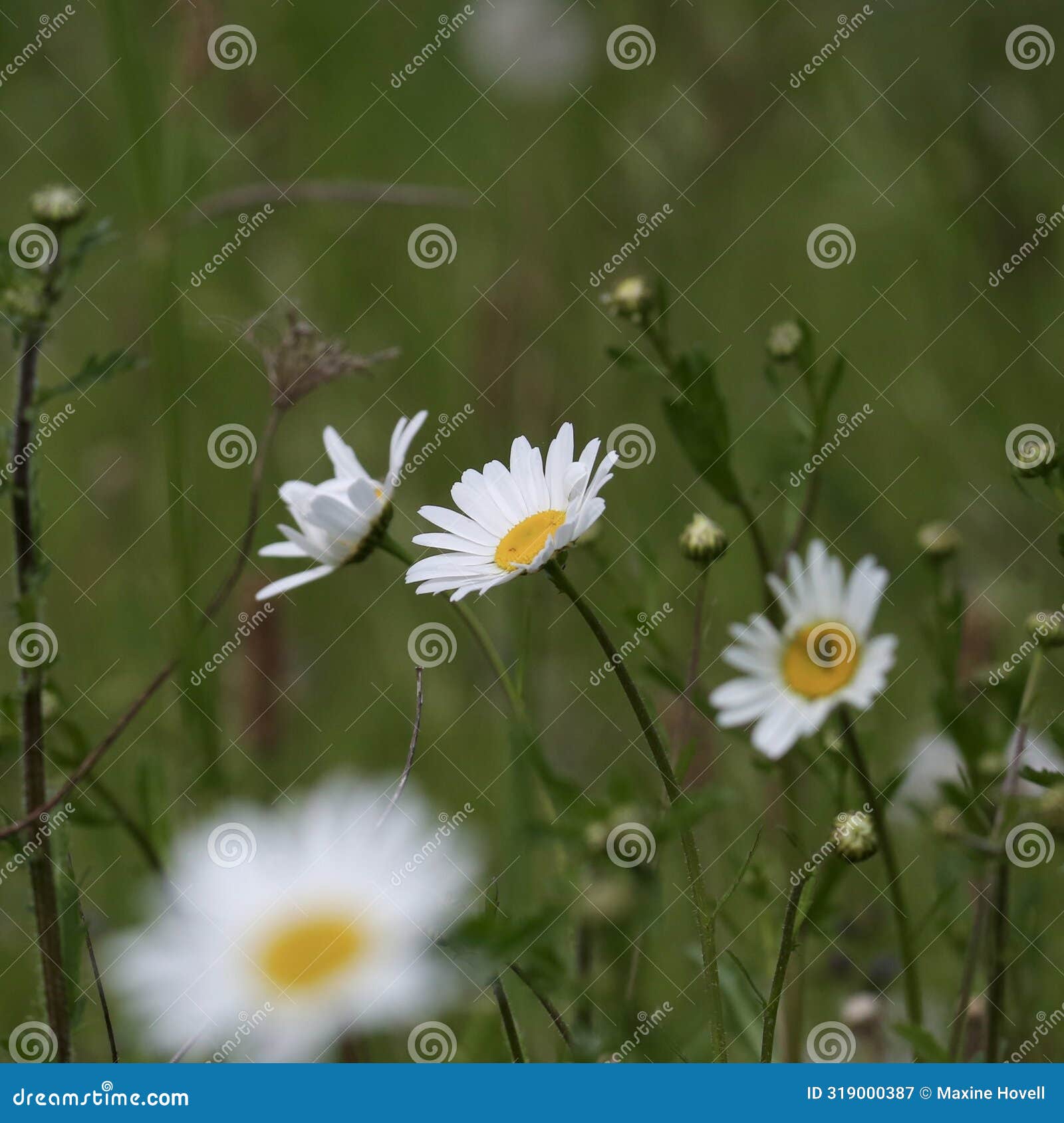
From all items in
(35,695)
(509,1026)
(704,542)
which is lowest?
(509,1026)

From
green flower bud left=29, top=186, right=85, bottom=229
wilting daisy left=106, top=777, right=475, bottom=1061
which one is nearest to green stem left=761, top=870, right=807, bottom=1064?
wilting daisy left=106, top=777, right=475, bottom=1061

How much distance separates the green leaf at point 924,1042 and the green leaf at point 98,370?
3.88ft

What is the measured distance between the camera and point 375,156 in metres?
4.41

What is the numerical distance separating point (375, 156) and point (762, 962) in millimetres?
3406

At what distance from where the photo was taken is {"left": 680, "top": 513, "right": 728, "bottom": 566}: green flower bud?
1617 mm

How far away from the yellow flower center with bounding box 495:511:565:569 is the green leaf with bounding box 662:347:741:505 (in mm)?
322

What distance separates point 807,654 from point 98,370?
99 cm

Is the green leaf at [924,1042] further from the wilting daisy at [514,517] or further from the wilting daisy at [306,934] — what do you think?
the wilting daisy at [514,517]

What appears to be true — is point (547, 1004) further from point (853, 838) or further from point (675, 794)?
point (853, 838)

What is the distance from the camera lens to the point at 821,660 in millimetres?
1628

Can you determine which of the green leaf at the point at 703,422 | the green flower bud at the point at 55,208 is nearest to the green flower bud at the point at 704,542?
the green leaf at the point at 703,422

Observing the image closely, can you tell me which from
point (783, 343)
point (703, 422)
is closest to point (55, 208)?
point (703, 422)

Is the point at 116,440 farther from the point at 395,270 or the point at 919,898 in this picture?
the point at 919,898

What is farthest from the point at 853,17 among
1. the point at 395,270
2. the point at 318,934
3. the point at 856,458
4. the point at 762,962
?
the point at 318,934
